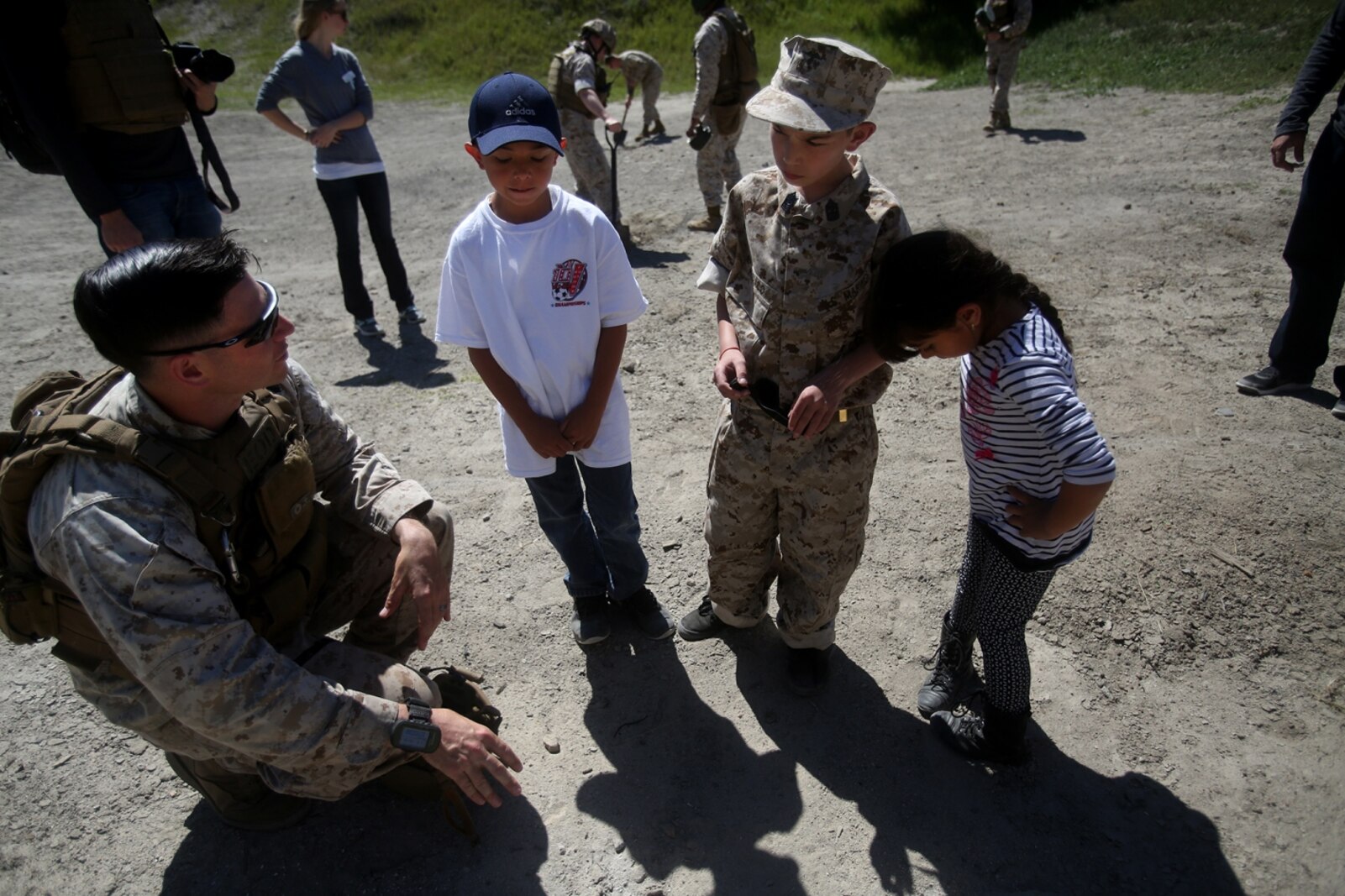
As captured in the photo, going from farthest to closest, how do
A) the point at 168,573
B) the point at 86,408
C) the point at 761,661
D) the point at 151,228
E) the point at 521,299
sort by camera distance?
1. the point at 151,228
2. the point at 761,661
3. the point at 521,299
4. the point at 86,408
5. the point at 168,573

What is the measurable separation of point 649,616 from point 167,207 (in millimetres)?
3239

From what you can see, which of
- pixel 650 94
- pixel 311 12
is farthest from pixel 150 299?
pixel 650 94

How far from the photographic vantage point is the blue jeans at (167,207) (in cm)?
402

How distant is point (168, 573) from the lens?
181 cm

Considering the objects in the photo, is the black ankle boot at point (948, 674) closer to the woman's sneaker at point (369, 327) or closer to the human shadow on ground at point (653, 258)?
the woman's sneaker at point (369, 327)

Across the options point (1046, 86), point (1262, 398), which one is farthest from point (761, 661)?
point (1046, 86)

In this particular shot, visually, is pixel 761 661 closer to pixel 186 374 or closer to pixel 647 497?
pixel 647 497

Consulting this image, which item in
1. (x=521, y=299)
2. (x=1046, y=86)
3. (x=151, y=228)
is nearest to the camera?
(x=521, y=299)

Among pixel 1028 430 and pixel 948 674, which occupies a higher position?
pixel 1028 430

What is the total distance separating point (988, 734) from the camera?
2.45 metres

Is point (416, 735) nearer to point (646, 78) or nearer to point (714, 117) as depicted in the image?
point (714, 117)

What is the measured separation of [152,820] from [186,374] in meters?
1.46

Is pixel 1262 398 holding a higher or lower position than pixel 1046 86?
lower

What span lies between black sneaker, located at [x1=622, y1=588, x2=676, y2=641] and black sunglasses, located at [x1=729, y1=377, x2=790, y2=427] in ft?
3.20
